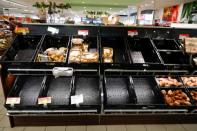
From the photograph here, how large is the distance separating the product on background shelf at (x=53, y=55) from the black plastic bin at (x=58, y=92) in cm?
31

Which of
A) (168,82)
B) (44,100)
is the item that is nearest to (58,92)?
(44,100)

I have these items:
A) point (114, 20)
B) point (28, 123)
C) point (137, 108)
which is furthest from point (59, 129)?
point (114, 20)

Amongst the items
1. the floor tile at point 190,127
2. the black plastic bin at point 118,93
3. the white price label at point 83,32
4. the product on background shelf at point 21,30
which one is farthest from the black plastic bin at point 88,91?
the floor tile at point 190,127

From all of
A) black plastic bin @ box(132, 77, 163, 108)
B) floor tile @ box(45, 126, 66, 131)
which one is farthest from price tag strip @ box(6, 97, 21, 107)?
black plastic bin @ box(132, 77, 163, 108)

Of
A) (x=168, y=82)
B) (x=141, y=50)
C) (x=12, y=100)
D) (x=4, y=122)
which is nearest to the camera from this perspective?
(x=12, y=100)

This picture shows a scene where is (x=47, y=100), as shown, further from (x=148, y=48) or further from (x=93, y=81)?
(x=148, y=48)

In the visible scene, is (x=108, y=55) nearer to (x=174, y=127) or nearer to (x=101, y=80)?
(x=101, y=80)

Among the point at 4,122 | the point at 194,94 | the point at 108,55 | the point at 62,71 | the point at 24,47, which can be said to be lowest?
the point at 4,122

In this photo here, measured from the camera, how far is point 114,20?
3.27 meters

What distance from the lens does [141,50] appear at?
303cm

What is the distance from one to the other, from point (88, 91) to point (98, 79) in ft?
0.81

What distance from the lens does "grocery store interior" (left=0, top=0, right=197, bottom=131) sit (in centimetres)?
240

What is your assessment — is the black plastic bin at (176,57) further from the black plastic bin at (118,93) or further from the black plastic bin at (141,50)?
the black plastic bin at (118,93)

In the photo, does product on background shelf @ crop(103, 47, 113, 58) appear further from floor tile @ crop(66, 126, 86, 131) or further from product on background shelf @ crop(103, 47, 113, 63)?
floor tile @ crop(66, 126, 86, 131)
